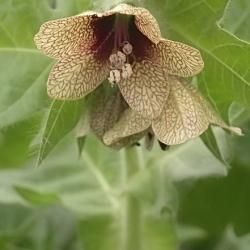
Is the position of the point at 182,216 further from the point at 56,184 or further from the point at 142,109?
the point at 142,109

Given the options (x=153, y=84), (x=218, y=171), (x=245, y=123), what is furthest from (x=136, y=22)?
(x=218, y=171)

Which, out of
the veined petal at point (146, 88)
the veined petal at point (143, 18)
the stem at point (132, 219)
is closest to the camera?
the veined petal at point (143, 18)

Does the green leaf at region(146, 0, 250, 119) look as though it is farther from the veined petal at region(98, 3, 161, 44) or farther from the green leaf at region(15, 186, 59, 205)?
the green leaf at region(15, 186, 59, 205)

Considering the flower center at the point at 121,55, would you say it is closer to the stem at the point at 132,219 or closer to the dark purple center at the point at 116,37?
the dark purple center at the point at 116,37

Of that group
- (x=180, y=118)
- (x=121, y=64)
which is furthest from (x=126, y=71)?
(x=180, y=118)

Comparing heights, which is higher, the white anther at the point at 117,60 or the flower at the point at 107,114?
the white anther at the point at 117,60

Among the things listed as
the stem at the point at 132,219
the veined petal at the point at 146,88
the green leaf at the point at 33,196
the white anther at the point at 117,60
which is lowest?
the stem at the point at 132,219

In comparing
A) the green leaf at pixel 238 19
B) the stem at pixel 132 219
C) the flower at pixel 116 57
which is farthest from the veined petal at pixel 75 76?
the stem at pixel 132 219
